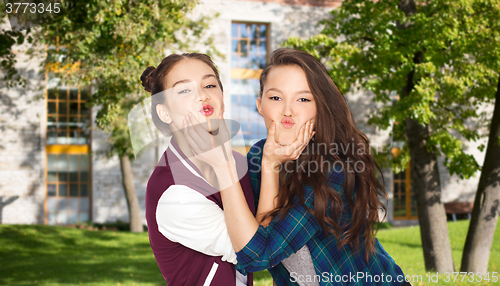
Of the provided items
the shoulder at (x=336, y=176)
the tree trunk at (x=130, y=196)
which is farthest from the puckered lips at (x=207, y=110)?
the tree trunk at (x=130, y=196)

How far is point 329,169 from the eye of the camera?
1760 mm

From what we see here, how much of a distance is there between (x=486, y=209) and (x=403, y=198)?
38.8 ft

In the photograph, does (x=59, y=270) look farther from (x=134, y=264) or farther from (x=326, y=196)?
(x=326, y=196)

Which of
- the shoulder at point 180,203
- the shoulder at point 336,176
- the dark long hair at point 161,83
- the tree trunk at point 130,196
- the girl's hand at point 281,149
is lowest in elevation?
the tree trunk at point 130,196

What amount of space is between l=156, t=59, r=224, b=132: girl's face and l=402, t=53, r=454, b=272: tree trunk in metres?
7.47

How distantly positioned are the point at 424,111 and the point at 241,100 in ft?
19.9

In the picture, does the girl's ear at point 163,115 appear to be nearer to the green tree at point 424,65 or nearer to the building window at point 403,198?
the green tree at point 424,65

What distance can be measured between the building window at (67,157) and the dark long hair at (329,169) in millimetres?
16004

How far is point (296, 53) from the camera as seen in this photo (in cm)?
179

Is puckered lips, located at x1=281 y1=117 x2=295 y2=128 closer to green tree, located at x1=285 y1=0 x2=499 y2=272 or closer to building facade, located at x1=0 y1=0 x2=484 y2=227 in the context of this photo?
green tree, located at x1=285 y1=0 x2=499 y2=272

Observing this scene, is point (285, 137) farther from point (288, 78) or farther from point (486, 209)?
point (486, 209)

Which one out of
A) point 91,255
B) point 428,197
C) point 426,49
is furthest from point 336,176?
point 91,255

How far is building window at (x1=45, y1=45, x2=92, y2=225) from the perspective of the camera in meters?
16.3

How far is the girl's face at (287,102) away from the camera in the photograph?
1669 mm
